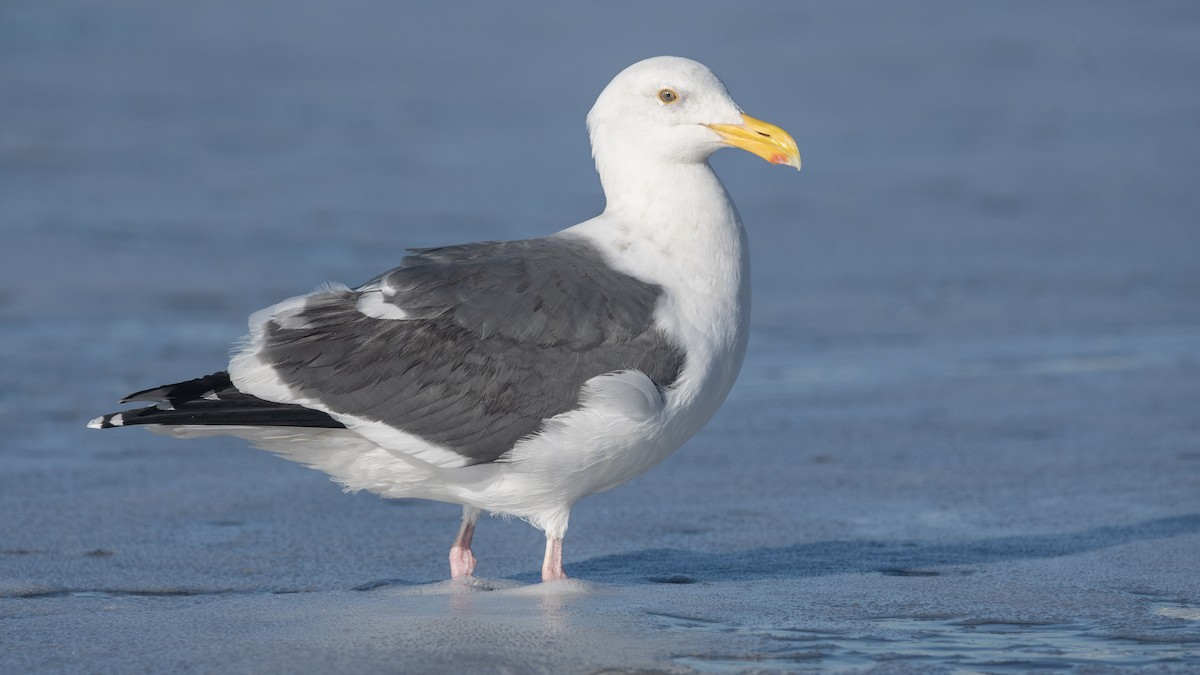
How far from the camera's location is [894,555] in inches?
222

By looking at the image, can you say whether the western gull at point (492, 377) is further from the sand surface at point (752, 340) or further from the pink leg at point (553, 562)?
the sand surface at point (752, 340)

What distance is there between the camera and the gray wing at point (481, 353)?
201 inches

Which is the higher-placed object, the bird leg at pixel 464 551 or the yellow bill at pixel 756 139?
the yellow bill at pixel 756 139

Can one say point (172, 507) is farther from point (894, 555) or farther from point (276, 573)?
point (894, 555)

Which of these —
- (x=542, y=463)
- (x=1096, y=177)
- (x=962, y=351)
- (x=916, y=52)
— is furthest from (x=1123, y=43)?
(x=542, y=463)

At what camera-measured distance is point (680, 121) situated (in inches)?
222

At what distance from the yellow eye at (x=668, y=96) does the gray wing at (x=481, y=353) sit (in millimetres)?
775

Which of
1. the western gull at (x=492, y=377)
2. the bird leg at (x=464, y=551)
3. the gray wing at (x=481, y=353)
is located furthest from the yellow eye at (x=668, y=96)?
the bird leg at (x=464, y=551)

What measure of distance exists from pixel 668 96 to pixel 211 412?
187cm

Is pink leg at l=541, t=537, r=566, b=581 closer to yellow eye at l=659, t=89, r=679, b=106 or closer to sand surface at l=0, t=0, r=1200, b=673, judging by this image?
sand surface at l=0, t=0, r=1200, b=673

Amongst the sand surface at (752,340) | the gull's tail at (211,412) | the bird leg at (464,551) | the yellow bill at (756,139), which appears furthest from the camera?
the yellow bill at (756,139)

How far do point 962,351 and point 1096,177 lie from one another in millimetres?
4649

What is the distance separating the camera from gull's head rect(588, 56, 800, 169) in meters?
5.62

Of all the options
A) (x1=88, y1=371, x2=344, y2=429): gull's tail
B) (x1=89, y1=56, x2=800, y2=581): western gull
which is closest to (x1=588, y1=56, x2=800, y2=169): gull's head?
(x1=89, y1=56, x2=800, y2=581): western gull
